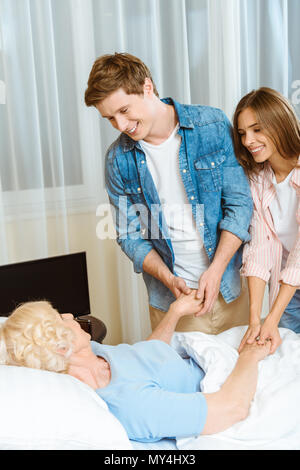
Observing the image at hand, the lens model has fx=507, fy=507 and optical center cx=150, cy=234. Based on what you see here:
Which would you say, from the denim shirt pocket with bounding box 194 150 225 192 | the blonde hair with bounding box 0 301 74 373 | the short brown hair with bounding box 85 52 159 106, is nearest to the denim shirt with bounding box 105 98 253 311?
the denim shirt pocket with bounding box 194 150 225 192

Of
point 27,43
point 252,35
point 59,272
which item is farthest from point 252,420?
point 252,35

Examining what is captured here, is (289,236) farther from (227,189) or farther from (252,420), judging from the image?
(252,420)

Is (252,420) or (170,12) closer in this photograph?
(252,420)

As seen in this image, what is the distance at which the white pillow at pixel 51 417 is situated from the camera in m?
0.95

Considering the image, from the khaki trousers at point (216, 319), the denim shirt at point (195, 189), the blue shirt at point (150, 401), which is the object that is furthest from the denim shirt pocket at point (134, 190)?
the blue shirt at point (150, 401)

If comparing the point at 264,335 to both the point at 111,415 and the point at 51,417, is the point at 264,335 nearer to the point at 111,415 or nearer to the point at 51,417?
the point at 111,415

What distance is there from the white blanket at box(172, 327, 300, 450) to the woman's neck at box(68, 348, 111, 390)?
0.80 feet

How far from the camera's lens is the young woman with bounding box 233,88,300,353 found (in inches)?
60.6

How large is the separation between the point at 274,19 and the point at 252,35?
0.43 ft

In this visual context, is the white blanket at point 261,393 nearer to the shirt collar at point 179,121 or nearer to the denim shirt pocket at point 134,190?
the denim shirt pocket at point 134,190

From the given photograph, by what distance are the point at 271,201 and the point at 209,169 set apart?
0.23m

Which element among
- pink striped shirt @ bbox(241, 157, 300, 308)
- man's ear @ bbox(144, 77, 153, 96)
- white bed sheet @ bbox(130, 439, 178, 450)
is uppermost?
man's ear @ bbox(144, 77, 153, 96)

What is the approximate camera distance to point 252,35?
249 cm

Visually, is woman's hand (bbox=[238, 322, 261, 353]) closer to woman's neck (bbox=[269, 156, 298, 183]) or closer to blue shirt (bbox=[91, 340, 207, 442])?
blue shirt (bbox=[91, 340, 207, 442])
